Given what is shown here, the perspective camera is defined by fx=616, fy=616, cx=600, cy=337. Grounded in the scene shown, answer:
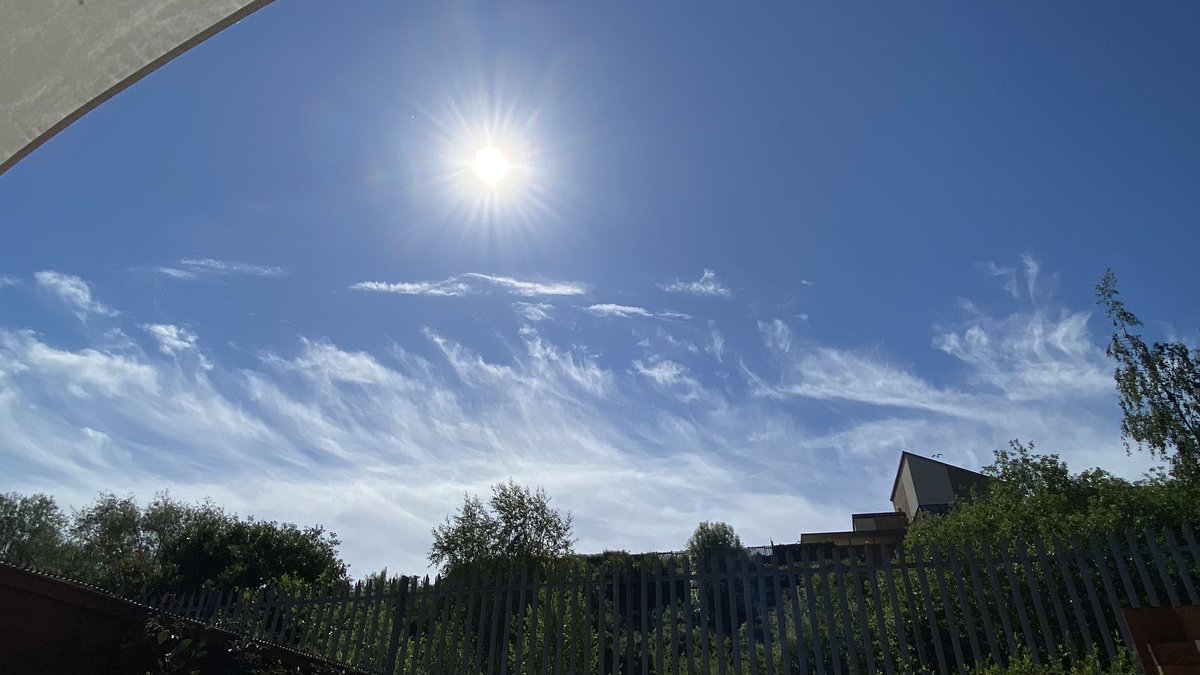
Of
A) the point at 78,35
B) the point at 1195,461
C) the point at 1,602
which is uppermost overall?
the point at 1195,461

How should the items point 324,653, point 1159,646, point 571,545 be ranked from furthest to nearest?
1. point 571,545
2. point 324,653
3. point 1159,646

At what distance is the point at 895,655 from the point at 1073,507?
27.7 ft


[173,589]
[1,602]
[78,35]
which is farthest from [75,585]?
[173,589]

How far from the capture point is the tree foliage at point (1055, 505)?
40.5 feet

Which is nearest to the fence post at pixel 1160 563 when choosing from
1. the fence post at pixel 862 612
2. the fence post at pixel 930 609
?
the fence post at pixel 930 609

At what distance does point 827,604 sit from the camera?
607cm

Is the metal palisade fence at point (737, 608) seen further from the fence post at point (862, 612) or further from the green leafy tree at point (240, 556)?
the green leafy tree at point (240, 556)

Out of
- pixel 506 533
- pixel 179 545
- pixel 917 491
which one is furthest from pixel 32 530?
pixel 917 491

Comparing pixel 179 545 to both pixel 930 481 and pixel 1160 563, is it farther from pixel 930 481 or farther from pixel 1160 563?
pixel 930 481

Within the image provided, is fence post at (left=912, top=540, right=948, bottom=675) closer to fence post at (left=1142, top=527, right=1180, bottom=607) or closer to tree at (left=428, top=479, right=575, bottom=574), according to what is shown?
fence post at (left=1142, top=527, right=1180, bottom=607)

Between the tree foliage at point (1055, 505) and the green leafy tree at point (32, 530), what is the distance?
36662 millimetres

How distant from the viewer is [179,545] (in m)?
23.0

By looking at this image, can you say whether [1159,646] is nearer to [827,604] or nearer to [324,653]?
[827,604]

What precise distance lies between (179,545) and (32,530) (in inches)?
585
